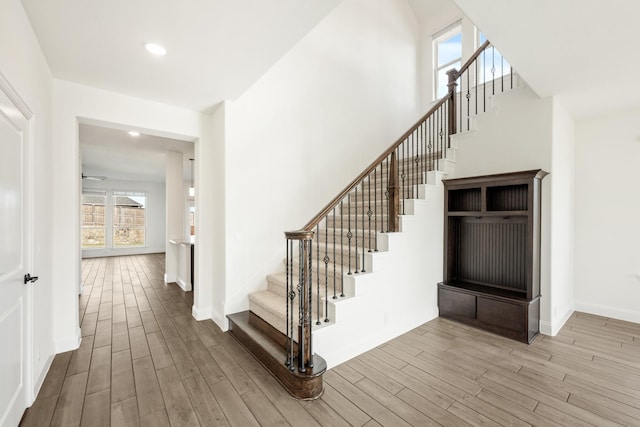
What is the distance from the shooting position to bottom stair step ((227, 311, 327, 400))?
7.24ft

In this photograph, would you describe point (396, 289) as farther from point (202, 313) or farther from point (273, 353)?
point (202, 313)

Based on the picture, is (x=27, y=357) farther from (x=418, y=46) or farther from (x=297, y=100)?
(x=418, y=46)

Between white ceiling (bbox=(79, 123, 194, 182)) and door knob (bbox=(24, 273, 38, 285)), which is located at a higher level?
white ceiling (bbox=(79, 123, 194, 182))

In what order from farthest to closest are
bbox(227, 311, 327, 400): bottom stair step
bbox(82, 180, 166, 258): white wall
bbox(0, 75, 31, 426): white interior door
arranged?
bbox(82, 180, 166, 258): white wall < bbox(227, 311, 327, 400): bottom stair step < bbox(0, 75, 31, 426): white interior door

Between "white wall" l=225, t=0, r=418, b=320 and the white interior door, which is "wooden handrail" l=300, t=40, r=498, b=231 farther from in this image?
the white interior door

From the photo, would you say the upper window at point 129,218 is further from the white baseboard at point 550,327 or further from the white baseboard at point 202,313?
the white baseboard at point 550,327

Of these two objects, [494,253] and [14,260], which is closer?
[14,260]

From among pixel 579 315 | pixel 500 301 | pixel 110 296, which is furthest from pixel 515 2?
pixel 110 296

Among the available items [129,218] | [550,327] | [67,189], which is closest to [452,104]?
[550,327]

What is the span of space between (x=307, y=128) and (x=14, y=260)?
3.36m

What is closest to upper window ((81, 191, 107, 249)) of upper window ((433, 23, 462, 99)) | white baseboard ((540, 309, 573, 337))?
upper window ((433, 23, 462, 99))

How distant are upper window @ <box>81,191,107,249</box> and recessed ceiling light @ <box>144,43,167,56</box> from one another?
32.4 feet

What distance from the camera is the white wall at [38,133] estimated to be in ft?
5.87

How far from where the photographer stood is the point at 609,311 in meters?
3.80
